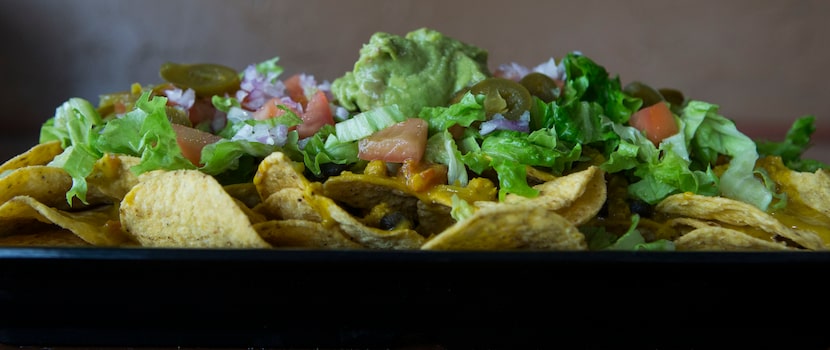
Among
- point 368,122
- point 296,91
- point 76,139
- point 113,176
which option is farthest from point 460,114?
point 76,139

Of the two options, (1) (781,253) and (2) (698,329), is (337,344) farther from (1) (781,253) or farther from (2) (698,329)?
(1) (781,253)

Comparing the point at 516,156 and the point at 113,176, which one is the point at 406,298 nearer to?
the point at 516,156

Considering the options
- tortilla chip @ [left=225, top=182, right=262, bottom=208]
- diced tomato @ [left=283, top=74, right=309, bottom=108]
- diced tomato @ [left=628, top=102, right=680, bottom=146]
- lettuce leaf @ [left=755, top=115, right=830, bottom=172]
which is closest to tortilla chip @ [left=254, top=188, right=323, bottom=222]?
tortilla chip @ [left=225, top=182, right=262, bottom=208]

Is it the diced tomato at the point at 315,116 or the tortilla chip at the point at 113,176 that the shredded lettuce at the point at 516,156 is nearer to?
the diced tomato at the point at 315,116

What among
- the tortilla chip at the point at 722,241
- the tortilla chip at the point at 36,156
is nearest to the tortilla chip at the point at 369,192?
the tortilla chip at the point at 722,241

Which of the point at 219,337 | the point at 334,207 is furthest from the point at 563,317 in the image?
the point at 219,337

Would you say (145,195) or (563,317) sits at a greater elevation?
(145,195)

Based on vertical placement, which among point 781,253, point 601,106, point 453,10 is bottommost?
point 781,253
